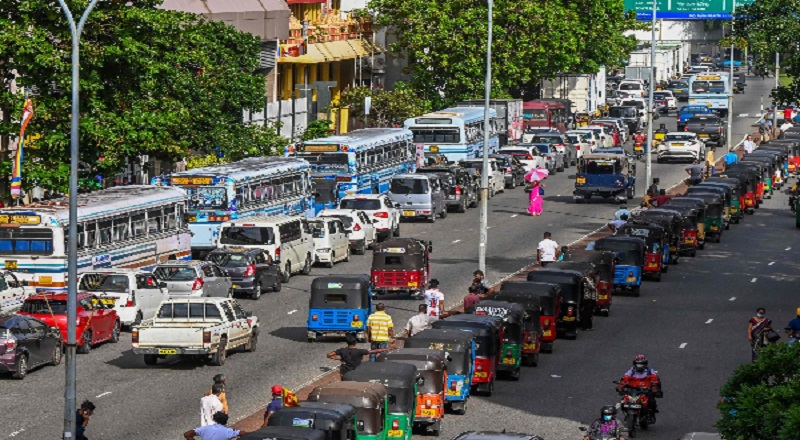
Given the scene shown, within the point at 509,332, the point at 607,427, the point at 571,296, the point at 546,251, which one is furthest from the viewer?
the point at 546,251

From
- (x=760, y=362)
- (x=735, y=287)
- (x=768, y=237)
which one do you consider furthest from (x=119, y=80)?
(x=760, y=362)

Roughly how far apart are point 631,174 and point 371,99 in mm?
19759

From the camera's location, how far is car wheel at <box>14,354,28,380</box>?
124 ft

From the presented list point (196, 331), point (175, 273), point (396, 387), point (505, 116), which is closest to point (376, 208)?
point (175, 273)

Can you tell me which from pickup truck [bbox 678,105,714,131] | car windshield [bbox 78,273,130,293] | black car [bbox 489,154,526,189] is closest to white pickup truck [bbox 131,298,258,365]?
car windshield [bbox 78,273,130,293]

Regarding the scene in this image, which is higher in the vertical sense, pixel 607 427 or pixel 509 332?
pixel 509 332

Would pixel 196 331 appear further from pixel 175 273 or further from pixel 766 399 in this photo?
pixel 766 399

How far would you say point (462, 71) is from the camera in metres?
99.2

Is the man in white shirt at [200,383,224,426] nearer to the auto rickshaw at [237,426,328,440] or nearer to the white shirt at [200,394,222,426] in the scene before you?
the white shirt at [200,394,222,426]

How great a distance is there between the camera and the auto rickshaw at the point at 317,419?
2794 cm

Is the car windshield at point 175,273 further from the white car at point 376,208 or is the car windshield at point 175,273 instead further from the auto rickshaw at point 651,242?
the white car at point 376,208

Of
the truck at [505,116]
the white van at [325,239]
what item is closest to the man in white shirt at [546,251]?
the white van at [325,239]

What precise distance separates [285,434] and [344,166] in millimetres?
42662

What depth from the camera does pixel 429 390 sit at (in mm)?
33125
